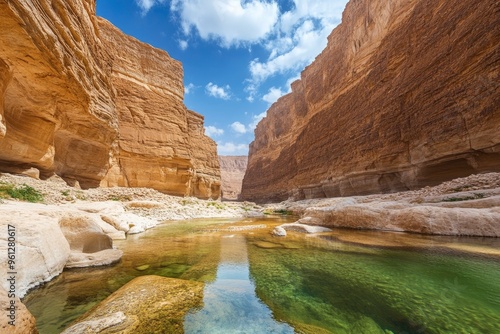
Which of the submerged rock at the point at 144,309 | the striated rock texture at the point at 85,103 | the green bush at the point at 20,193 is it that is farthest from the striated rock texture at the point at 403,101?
the green bush at the point at 20,193

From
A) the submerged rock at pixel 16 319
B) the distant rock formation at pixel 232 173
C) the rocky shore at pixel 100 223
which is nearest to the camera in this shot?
the submerged rock at pixel 16 319

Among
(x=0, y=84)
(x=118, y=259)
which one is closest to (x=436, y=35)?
(x=118, y=259)

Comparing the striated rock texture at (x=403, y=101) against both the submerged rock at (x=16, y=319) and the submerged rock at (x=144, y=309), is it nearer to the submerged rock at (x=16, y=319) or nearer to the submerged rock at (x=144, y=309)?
the submerged rock at (x=144, y=309)

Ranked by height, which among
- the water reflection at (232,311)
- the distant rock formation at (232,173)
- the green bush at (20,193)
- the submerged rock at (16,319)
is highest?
the distant rock formation at (232,173)

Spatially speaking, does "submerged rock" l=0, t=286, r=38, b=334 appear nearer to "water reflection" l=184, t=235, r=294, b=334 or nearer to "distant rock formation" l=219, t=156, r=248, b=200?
"water reflection" l=184, t=235, r=294, b=334

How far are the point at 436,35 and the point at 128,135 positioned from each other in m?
28.6

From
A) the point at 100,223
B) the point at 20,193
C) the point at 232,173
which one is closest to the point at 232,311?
the point at 100,223

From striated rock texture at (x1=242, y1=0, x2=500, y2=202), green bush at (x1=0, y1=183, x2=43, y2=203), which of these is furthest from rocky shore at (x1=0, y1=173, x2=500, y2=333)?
striated rock texture at (x1=242, y1=0, x2=500, y2=202)

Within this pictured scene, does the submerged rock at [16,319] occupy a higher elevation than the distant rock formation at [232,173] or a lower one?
lower

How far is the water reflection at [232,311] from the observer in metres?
2.24

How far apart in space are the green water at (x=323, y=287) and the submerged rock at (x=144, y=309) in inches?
7.7

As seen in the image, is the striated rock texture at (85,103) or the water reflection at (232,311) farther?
the striated rock texture at (85,103)

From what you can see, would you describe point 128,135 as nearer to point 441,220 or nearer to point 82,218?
point 82,218

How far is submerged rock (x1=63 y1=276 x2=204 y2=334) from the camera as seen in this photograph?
2.11m
